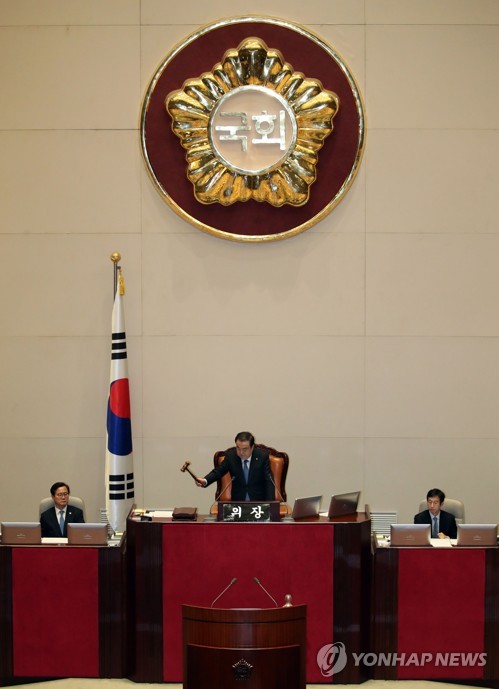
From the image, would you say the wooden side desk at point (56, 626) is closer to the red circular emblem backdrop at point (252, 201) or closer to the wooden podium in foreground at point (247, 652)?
the wooden podium in foreground at point (247, 652)

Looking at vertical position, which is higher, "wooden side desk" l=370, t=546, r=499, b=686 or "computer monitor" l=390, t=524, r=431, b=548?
"computer monitor" l=390, t=524, r=431, b=548

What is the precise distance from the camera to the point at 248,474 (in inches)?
258

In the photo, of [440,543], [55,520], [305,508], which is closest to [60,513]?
[55,520]

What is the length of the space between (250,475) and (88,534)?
1292 mm

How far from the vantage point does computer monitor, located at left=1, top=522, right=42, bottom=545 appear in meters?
5.68

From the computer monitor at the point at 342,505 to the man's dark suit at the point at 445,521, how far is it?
2.07 feet

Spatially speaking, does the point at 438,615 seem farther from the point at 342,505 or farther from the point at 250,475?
the point at 250,475

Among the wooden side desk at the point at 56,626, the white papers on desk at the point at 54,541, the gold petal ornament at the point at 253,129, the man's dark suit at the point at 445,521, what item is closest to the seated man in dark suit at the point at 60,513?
the white papers on desk at the point at 54,541

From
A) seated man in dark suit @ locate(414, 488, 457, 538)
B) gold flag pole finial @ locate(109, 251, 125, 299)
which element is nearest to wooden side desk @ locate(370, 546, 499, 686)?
seated man in dark suit @ locate(414, 488, 457, 538)

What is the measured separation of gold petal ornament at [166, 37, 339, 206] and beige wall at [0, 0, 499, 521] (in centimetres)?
36

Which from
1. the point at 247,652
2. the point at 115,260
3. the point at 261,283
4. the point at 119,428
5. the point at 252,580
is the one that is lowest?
the point at 252,580

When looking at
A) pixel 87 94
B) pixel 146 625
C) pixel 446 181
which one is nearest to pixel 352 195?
pixel 446 181

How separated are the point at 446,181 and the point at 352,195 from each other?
71cm

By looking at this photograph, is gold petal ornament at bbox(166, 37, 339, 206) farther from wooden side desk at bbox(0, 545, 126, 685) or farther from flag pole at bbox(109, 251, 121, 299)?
wooden side desk at bbox(0, 545, 126, 685)
